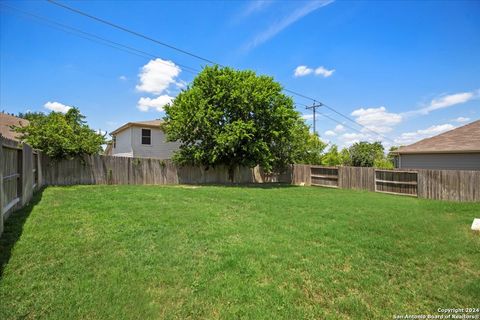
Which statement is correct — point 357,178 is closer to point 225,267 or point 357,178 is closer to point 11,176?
point 225,267

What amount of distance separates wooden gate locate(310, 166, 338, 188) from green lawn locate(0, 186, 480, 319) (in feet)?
40.7

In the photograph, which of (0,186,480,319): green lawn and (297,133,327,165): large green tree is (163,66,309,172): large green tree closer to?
(297,133,327,165): large green tree

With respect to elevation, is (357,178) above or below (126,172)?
below

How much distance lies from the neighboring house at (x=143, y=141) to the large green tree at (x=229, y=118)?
139 inches

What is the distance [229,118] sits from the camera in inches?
749

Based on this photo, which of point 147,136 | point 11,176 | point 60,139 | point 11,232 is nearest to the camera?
point 11,232

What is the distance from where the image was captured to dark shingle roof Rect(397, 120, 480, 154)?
614 inches

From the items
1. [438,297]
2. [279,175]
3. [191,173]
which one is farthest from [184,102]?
[438,297]

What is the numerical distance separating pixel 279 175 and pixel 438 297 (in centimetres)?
2011

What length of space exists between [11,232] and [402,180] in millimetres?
16476

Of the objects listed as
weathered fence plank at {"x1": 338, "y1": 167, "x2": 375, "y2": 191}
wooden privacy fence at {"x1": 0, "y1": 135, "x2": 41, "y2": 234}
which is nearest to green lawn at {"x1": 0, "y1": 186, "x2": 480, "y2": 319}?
wooden privacy fence at {"x1": 0, "y1": 135, "x2": 41, "y2": 234}

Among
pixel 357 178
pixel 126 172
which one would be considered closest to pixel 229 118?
pixel 126 172

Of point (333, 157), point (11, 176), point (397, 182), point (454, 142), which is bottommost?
point (397, 182)

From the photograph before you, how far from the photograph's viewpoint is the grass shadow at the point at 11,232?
3970 millimetres
